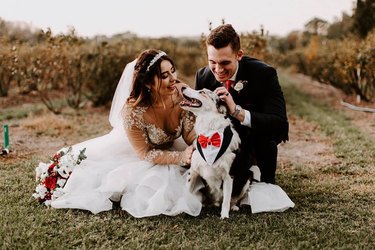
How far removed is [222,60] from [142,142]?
1295mm

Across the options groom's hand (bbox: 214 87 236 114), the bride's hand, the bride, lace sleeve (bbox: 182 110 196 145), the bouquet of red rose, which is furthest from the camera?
lace sleeve (bbox: 182 110 196 145)

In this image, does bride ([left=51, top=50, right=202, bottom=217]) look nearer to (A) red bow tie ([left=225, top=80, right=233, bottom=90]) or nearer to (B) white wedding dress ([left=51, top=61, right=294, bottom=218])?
(B) white wedding dress ([left=51, top=61, right=294, bottom=218])

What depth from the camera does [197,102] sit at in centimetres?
400

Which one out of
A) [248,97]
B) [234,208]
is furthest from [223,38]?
[234,208]

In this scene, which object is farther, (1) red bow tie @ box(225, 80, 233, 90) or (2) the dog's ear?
(1) red bow tie @ box(225, 80, 233, 90)

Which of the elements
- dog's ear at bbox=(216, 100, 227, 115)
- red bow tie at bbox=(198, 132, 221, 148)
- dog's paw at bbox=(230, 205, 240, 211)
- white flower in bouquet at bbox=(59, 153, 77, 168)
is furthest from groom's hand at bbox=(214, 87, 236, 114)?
white flower in bouquet at bbox=(59, 153, 77, 168)

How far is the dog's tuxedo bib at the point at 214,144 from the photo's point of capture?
4000 millimetres

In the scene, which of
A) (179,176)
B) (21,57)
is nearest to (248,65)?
(179,176)

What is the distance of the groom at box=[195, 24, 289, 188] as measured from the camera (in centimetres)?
429

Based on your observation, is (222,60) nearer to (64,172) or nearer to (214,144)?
(214,144)

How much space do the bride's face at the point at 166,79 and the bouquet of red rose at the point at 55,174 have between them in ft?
3.71

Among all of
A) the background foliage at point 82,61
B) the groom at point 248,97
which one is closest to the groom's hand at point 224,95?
the groom at point 248,97

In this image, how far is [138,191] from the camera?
4.49m

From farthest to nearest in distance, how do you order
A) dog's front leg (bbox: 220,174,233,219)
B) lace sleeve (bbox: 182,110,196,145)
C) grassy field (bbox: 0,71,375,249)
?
lace sleeve (bbox: 182,110,196,145), dog's front leg (bbox: 220,174,233,219), grassy field (bbox: 0,71,375,249)
